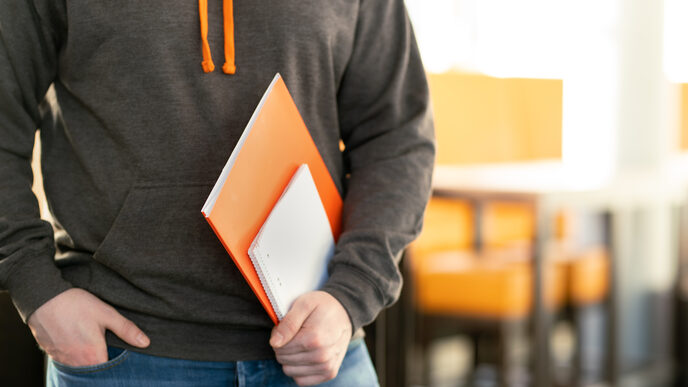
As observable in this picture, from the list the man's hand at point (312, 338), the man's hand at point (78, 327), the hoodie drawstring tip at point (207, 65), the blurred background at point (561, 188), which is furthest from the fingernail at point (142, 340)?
the blurred background at point (561, 188)

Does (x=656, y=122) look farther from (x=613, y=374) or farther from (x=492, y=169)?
(x=613, y=374)

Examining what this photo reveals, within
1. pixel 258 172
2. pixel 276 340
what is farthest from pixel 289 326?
pixel 258 172

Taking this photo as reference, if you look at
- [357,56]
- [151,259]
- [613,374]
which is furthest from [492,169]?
[151,259]

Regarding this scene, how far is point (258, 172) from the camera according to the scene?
838 mm

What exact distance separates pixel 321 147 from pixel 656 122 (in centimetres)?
308

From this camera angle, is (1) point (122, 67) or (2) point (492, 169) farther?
(2) point (492, 169)

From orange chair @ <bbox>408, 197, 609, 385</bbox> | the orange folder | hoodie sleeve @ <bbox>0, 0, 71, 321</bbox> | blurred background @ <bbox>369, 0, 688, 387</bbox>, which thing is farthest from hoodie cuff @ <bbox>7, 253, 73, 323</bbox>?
blurred background @ <bbox>369, 0, 688, 387</bbox>

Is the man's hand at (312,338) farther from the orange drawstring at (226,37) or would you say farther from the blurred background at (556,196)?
the blurred background at (556,196)

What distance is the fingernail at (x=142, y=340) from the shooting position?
2.90 ft

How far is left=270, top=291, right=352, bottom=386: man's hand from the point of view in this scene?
0.85 m

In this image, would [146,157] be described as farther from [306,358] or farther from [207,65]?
[306,358]

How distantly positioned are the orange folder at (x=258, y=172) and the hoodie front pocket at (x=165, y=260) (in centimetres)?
9

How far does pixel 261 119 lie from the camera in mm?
837

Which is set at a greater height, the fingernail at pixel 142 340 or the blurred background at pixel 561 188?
the fingernail at pixel 142 340
